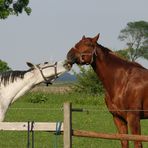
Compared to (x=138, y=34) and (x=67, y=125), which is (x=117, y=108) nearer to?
(x=67, y=125)

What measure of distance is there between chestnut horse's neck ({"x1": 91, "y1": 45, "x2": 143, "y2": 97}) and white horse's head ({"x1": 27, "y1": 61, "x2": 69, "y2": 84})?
1211 mm

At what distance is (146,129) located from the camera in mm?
17047

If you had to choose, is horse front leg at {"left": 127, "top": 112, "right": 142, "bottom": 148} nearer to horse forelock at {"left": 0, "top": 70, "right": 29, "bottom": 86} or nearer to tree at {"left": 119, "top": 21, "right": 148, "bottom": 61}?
horse forelock at {"left": 0, "top": 70, "right": 29, "bottom": 86}

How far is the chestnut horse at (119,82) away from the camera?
908cm

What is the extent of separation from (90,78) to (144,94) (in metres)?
32.1

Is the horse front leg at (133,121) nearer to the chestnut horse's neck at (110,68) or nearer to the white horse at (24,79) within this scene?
the chestnut horse's neck at (110,68)

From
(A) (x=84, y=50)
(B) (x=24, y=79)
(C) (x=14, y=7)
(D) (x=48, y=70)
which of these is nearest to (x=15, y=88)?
(B) (x=24, y=79)

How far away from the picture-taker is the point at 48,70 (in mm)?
8375

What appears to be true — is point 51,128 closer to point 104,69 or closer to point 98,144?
point 104,69

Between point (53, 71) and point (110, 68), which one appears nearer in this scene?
point (53, 71)

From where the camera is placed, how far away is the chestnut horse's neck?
933 centimetres

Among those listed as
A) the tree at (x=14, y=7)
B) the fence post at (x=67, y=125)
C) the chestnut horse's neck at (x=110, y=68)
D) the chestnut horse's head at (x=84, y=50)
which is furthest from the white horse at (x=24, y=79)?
the tree at (x=14, y=7)

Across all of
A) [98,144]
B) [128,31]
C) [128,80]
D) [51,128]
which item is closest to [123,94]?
[128,80]

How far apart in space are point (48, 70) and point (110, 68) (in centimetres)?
145
